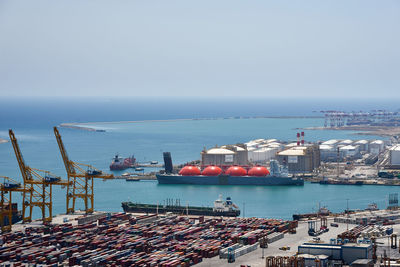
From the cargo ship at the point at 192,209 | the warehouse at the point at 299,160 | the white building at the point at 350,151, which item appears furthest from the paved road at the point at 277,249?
the white building at the point at 350,151

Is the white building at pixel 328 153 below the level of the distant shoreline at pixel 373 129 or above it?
below

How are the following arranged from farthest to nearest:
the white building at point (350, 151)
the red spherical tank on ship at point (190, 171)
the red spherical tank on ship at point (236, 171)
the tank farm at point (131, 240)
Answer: the white building at point (350, 151) → the red spherical tank on ship at point (190, 171) → the red spherical tank on ship at point (236, 171) → the tank farm at point (131, 240)

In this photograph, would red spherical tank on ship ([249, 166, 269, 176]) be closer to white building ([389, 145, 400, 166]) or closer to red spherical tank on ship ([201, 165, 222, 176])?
red spherical tank on ship ([201, 165, 222, 176])

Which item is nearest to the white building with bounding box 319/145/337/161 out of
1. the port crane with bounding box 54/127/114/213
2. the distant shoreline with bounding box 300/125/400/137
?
the port crane with bounding box 54/127/114/213

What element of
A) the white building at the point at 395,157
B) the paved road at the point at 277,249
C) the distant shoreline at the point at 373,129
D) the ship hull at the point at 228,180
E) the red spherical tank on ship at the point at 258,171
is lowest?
the paved road at the point at 277,249

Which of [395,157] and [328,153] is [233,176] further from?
[328,153]

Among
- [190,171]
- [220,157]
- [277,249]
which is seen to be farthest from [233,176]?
[277,249]

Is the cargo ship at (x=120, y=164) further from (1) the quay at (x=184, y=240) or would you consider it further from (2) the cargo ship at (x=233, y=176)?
(1) the quay at (x=184, y=240)
